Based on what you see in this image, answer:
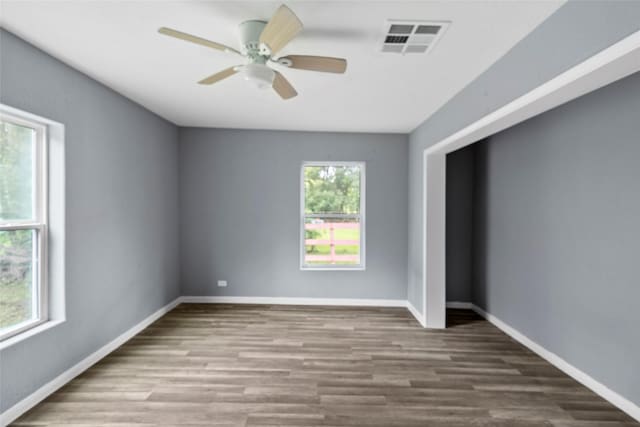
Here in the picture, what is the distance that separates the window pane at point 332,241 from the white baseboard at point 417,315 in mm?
948

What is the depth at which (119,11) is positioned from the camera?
74.8 inches

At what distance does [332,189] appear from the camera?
16.0ft

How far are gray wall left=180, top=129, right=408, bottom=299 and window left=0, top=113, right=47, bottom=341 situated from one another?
225 centimetres

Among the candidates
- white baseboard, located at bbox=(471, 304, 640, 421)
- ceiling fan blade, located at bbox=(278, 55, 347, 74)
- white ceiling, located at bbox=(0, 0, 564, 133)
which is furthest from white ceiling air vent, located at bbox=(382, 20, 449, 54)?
white baseboard, located at bbox=(471, 304, 640, 421)

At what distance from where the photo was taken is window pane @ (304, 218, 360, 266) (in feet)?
16.0

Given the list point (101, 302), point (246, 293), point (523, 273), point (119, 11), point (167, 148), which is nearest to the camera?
point (119, 11)

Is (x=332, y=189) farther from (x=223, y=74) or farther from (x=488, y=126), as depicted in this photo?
(x=223, y=74)

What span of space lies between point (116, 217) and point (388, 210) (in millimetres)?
3406

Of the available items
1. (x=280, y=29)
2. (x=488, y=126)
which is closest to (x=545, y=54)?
(x=488, y=126)

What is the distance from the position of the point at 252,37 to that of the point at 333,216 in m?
3.13

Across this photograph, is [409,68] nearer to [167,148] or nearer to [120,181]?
[120,181]

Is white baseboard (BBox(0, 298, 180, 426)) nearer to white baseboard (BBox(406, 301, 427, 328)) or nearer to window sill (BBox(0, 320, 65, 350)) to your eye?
window sill (BBox(0, 320, 65, 350))

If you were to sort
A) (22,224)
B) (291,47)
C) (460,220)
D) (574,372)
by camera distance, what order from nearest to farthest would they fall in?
1. (291,47)
2. (22,224)
3. (574,372)
4. (460,220)

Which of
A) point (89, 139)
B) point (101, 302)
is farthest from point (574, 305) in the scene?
point (89, 139)
